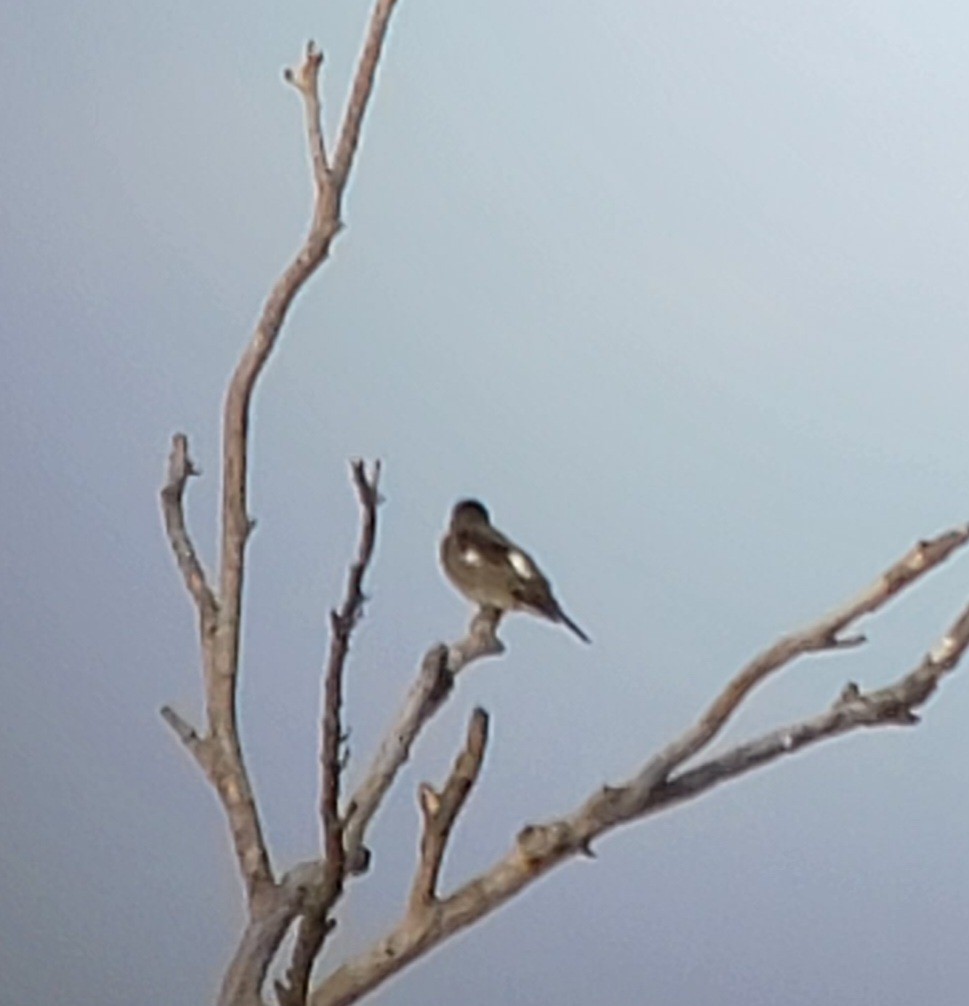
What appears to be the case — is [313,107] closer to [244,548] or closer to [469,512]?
[244,548]

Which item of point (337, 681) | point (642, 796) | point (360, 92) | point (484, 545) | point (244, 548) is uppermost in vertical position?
point (484, 545)

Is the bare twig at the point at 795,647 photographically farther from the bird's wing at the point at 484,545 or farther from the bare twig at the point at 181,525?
the bird's wing at the point at 484,545

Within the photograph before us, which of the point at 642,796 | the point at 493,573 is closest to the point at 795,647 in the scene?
the point at 642,796

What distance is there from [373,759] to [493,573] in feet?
2.01

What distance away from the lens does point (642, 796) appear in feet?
3.00

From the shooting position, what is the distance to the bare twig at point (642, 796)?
899 millimetres

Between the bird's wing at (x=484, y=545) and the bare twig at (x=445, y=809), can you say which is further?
the bird's wing at (x=484, y=545)

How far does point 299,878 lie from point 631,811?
179mm

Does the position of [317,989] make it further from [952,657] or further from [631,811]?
[952,657]


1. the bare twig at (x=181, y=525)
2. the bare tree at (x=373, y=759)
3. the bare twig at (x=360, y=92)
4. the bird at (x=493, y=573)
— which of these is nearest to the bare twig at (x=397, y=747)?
the bare tree at (x=373, y=759)

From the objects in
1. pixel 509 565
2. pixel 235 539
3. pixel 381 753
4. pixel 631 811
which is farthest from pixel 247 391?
pixel 509 565

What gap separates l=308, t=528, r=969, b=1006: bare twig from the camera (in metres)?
0.90

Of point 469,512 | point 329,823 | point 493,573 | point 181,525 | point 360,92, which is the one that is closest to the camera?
point 329,823

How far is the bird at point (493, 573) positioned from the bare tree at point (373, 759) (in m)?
0.52
